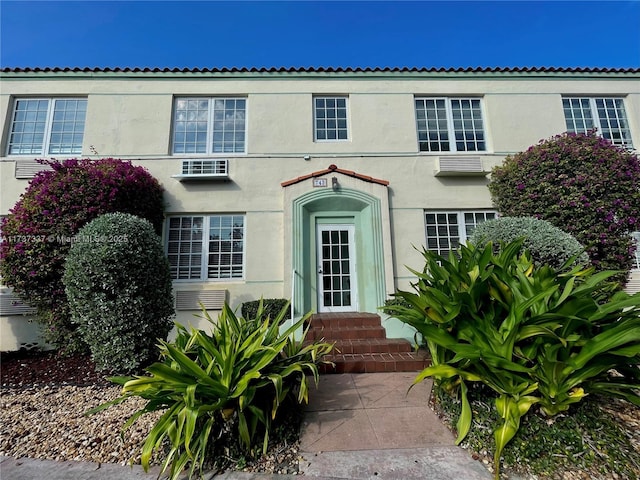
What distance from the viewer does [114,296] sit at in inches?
170

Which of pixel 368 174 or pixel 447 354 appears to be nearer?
pixel 447 354

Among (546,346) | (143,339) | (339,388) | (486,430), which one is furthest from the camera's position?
(143,339)

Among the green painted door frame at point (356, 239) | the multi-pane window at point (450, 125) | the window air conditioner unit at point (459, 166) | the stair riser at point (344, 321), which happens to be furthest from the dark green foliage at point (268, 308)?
the multi-pane window at point (450, 125)

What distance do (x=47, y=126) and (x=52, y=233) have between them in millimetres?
3936

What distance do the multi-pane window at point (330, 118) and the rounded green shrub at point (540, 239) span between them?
13.7 feet

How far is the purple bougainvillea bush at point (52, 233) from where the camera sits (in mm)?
5027

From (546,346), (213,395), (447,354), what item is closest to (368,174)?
(447,354)

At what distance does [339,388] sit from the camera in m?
3.83

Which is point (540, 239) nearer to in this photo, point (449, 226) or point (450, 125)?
point (449, 226)

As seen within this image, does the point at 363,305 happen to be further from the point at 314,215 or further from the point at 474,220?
the point at 474,220

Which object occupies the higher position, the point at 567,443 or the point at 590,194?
the point at 590,194

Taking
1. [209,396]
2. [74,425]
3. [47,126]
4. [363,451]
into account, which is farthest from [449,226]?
[47,126]

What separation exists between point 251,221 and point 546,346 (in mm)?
5829

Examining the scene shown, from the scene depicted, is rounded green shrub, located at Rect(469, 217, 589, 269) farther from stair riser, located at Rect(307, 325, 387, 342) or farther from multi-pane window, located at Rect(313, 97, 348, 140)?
multi-pane window, located at Rect(313, 97, 348, 140)
